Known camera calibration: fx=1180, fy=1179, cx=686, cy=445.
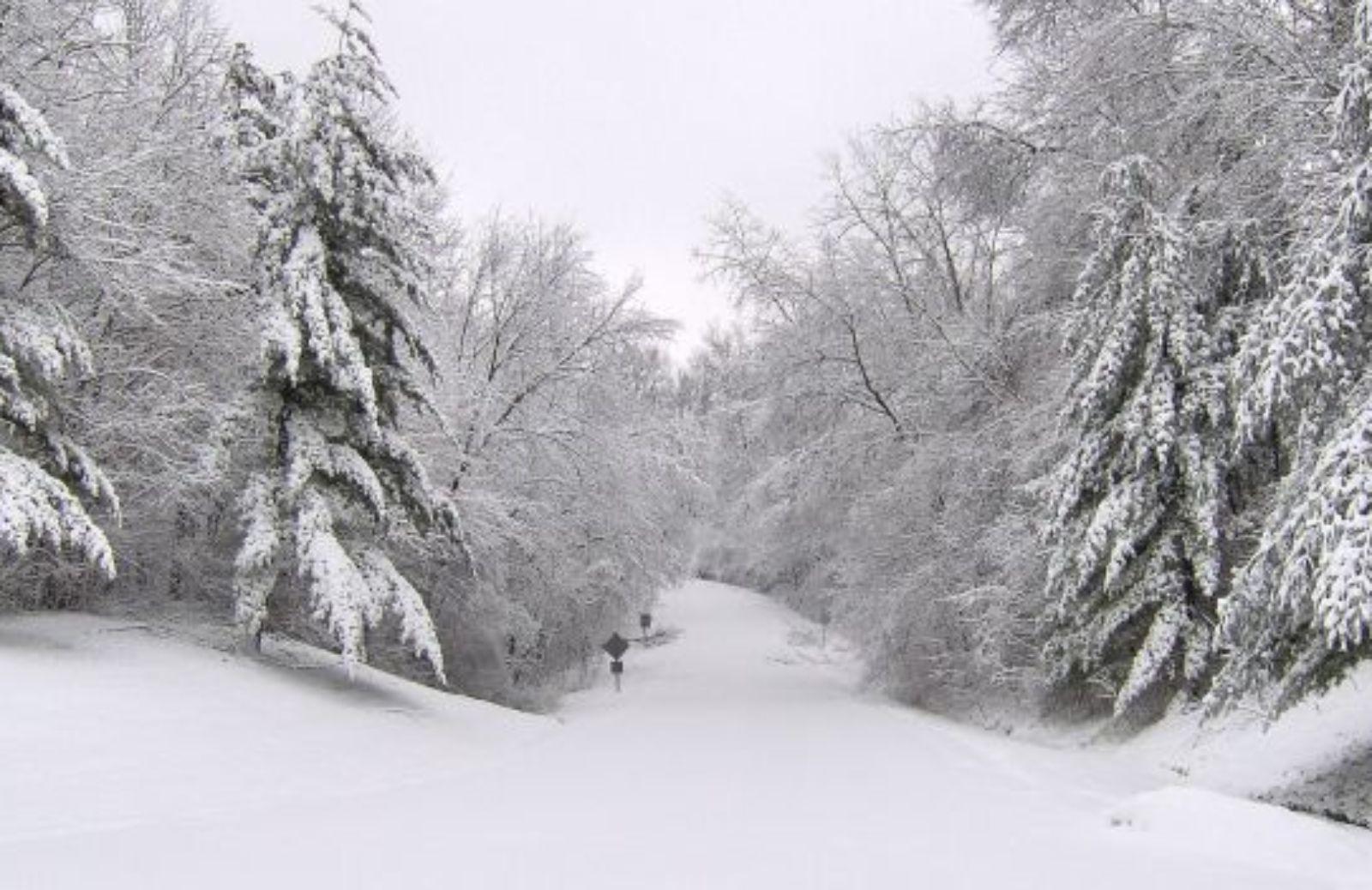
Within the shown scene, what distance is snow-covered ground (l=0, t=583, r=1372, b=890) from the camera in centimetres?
691

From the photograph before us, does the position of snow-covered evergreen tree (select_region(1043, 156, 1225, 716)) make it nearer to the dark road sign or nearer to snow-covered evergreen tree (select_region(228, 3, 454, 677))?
snow-covered evergreen tree (select_region(228, 3, 454, 677))

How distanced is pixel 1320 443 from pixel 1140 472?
502 centimetres

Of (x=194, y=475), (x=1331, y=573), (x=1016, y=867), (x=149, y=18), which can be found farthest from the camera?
(x=149, y=18)

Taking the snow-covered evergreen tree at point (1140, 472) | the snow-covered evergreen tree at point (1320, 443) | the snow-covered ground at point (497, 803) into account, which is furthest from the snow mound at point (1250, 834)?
the snow-covered evergreen tree at point (1140, 472)

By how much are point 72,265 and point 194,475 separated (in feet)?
10.0

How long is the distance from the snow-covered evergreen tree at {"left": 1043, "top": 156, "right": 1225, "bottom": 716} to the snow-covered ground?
1.52 m

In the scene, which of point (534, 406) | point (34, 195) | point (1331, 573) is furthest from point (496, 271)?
point (1331, 573)

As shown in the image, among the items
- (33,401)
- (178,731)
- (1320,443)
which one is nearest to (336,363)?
(33,401)

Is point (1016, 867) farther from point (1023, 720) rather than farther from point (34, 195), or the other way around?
point (1023, 720)

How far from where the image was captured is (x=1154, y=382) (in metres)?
14.8

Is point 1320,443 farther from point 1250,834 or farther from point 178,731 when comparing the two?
point 178,731

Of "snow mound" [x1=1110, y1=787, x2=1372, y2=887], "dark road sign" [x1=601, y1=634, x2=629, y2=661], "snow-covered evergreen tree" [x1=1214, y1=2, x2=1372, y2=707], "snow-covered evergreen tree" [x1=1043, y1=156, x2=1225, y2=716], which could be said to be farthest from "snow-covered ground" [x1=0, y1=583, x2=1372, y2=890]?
"dark road sign" [x1=601, y1=634, x2=629, y2=661]

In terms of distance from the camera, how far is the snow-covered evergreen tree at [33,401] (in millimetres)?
10578

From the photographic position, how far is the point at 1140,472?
1466 cm
